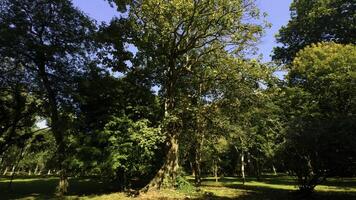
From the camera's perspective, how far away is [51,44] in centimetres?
2389

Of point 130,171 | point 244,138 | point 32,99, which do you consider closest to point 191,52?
point 244,138

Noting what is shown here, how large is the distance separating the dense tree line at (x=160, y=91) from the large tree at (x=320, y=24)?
452 inches

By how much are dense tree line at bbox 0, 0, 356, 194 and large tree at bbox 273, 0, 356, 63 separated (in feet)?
37.7

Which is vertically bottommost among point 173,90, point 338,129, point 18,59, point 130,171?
point 130,171

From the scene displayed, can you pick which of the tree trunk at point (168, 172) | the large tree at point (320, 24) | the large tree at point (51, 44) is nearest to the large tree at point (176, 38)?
the tree trunk at point (168, 172)

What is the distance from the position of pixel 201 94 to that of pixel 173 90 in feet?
8.81

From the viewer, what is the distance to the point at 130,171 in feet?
67.5

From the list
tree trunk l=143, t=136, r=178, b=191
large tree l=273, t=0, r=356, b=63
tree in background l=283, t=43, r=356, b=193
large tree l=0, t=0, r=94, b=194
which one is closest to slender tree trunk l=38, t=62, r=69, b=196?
large tree l=0, t=0, r=94, b=194

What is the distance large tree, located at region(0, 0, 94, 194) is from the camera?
2277 cm

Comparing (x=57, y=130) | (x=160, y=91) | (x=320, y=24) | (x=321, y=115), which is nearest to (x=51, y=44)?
(x=57, y=130)

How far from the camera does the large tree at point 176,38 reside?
19.3 metres

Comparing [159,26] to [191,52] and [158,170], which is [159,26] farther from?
[158,170]

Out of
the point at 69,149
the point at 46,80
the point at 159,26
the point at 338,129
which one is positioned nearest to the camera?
the point at 338,129

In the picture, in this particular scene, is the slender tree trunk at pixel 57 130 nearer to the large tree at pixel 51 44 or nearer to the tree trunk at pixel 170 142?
the large tree at pixel 51 44
